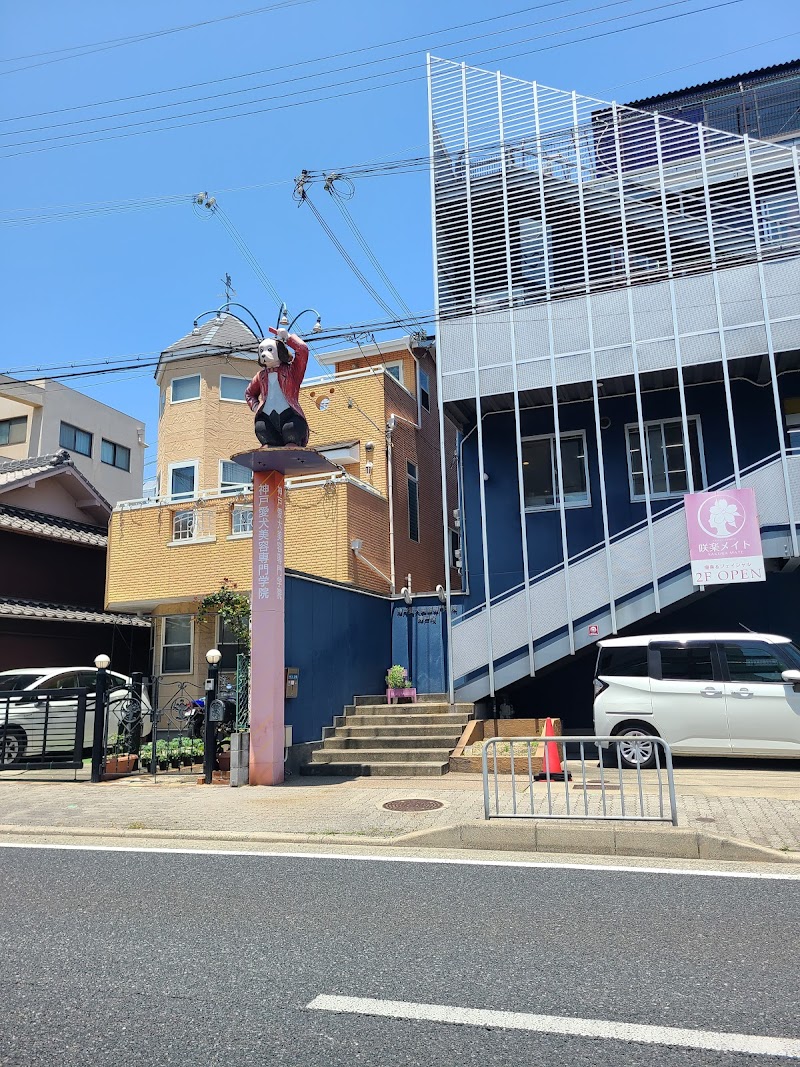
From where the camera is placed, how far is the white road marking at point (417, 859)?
6.46 metres

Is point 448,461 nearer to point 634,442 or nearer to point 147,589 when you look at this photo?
point 634,442

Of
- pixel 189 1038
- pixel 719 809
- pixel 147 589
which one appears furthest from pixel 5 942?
pixel 147 589

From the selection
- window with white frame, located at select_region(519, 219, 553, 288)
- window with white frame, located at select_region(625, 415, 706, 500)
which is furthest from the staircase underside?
window with white frame, located at select_region(519, 219, 553, 288)

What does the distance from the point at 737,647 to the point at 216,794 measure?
25.6 ft

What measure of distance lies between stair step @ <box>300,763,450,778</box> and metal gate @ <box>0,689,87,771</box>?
377cm

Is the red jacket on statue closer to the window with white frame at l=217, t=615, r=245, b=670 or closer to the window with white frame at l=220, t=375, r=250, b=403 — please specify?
the window with white frame at l=217, t=615, r=245, b=670

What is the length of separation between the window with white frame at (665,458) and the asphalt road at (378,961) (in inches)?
451

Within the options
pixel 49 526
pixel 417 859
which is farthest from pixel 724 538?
pixel 49 526

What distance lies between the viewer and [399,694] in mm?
15484

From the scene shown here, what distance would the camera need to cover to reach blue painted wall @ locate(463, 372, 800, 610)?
16.3m

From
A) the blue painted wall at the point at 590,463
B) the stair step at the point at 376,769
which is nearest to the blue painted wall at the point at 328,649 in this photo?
the stair step at the point at 376,769

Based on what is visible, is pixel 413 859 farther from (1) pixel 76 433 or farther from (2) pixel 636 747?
(1) pixel 76 433

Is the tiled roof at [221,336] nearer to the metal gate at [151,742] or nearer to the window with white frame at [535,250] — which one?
the window with white frame at [535,250]

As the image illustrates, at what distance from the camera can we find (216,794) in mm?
10758
